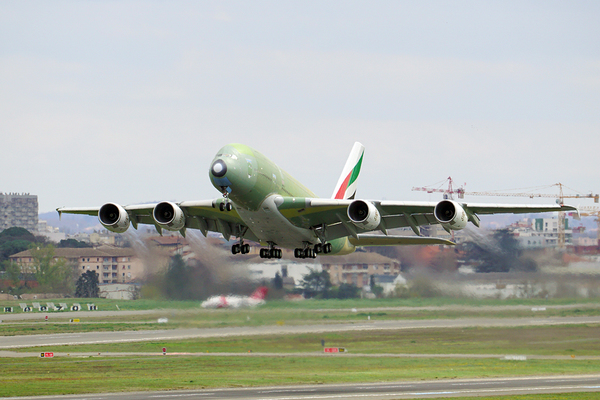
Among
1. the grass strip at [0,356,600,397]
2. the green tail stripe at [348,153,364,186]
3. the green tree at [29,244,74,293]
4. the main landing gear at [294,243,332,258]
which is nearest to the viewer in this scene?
the main landing gear at [294,243,332,258]

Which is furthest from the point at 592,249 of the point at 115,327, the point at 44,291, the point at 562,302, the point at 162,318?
the point at 44,291

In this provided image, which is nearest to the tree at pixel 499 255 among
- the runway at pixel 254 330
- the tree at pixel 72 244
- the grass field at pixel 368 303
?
the grass field at pixel 368 303

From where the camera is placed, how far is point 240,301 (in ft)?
191

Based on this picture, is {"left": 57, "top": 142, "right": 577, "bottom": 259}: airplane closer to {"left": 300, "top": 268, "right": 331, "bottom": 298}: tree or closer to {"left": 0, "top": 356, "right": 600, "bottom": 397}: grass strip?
{"left": 0, "top": 356, "right": 600, "bottom": 397}: grass strip

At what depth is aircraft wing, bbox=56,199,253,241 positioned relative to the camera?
4150cm

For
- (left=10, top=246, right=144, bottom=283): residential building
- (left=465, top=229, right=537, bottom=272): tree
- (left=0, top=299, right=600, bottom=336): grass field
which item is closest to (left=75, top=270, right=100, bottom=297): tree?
(left=10, top=246, right=144, bottom=283): residential building

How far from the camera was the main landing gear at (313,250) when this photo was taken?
1720 inches

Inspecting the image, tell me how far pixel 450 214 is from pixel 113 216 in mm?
16874

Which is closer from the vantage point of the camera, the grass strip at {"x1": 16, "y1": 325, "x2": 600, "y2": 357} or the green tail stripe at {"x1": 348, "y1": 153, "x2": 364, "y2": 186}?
the green tail stripe at {"x1": 348, "y1": 153, "x2": 364, "y2": 186}

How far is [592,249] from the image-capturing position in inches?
2505

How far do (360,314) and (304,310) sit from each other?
910 centimetres

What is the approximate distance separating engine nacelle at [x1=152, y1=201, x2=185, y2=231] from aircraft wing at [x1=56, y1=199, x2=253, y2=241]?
746 mm

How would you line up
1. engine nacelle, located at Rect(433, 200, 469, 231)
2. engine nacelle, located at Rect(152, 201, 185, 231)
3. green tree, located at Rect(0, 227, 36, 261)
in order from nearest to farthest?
engine nacelle, located at Rect(433, 200, 469, 231) → engine nacelle, located at Rect(152, 201, 185, 231) → green tree, located at Rect(0, 227, 36, 261)

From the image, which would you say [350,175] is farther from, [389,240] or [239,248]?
[239,248]
